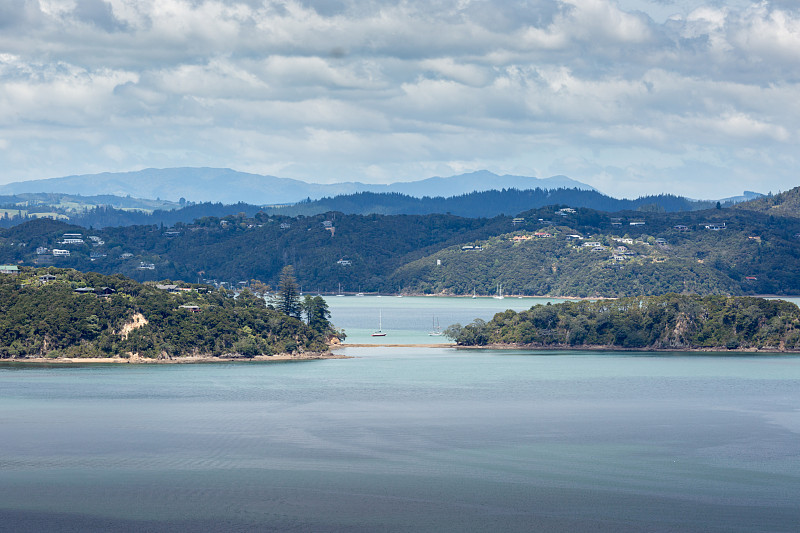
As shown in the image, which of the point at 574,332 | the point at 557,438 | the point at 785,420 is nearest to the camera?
the point at 557,438

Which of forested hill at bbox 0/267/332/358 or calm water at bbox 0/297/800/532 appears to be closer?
calm water at bbox 0/297/800/532

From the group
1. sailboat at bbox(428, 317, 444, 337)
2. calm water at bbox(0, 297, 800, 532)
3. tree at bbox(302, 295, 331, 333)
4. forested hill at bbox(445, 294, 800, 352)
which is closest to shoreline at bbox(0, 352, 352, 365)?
calm water at bbox(0, 297, 800, 532)

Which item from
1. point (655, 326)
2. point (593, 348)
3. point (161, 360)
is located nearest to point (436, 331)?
point (593, 348)

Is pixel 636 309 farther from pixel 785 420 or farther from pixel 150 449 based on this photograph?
pixel 150 449

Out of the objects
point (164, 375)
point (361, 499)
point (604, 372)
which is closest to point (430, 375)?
point (604, 372)

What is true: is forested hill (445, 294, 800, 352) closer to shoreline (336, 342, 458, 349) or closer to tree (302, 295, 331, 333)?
shoreline (336, 342, 458, 349)

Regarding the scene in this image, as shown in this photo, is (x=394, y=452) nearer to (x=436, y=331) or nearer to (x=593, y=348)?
(x=593, y=348)
